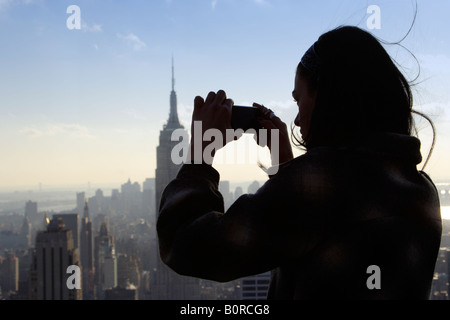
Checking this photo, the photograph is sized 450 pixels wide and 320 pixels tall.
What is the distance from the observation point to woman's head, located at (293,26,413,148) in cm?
51

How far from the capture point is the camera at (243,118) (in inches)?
22.7

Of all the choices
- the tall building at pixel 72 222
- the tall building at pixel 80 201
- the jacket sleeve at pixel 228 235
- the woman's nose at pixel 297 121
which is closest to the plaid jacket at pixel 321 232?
the jacket sleeve at pixel 228 235

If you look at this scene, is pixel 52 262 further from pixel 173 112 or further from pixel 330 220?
pixel 330 220

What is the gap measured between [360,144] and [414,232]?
0.10m

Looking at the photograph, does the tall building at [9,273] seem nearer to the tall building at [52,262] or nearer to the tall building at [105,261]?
the tall building at [52,262]

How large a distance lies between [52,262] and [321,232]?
20.4 m

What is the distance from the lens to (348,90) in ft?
1.69

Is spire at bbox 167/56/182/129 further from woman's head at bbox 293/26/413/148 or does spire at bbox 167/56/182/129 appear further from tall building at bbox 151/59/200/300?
woman's head at bbox 293/26/413/148

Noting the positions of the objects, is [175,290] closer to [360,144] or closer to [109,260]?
[109,260]

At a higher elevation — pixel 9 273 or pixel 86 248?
pixel 86 248

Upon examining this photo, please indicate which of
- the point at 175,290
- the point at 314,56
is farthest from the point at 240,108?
the point at 175,290

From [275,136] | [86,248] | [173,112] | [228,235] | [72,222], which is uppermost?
[173,112]

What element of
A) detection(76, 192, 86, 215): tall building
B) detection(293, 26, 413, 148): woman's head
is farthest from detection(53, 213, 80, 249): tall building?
detection(293, 26, 413, 148): woman's head

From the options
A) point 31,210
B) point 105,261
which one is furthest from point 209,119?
point 105,261
